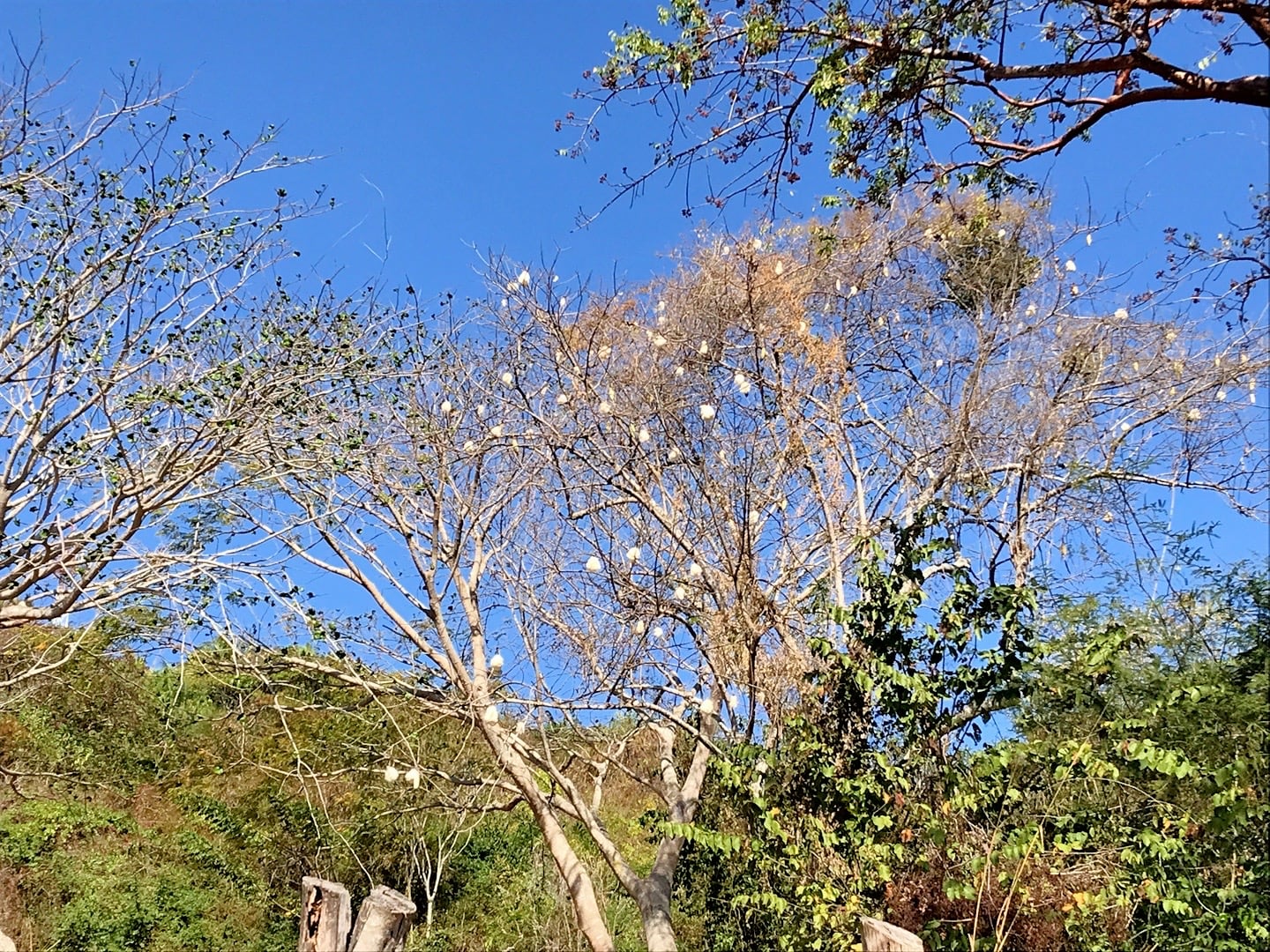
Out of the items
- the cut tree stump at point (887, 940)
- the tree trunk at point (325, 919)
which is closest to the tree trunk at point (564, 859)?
the tree trunk at point (325, 919)

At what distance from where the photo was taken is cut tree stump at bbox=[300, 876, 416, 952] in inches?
99.5

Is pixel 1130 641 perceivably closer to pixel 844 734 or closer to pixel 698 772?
pixel 844 734

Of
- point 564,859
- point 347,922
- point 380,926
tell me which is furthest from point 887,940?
point 564,859

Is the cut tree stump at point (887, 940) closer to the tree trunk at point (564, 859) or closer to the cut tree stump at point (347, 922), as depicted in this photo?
the cut tree stump at point (347, 922)

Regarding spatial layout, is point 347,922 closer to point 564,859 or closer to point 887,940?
point 887,940

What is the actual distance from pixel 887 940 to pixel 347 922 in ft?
5.05

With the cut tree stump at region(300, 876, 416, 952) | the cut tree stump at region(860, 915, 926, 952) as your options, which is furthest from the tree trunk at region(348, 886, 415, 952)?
the cut tree stump at region(860, 915, 926, 952)

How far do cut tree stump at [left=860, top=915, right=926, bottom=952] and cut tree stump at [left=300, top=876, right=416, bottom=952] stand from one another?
4.28 feet

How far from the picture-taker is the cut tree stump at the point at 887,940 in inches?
79.4

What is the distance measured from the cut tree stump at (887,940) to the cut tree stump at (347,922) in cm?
131

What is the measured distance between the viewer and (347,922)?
102 inches

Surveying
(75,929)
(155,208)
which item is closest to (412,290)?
(155,208)

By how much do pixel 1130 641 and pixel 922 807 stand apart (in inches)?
51.2

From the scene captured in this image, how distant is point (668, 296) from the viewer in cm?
671
